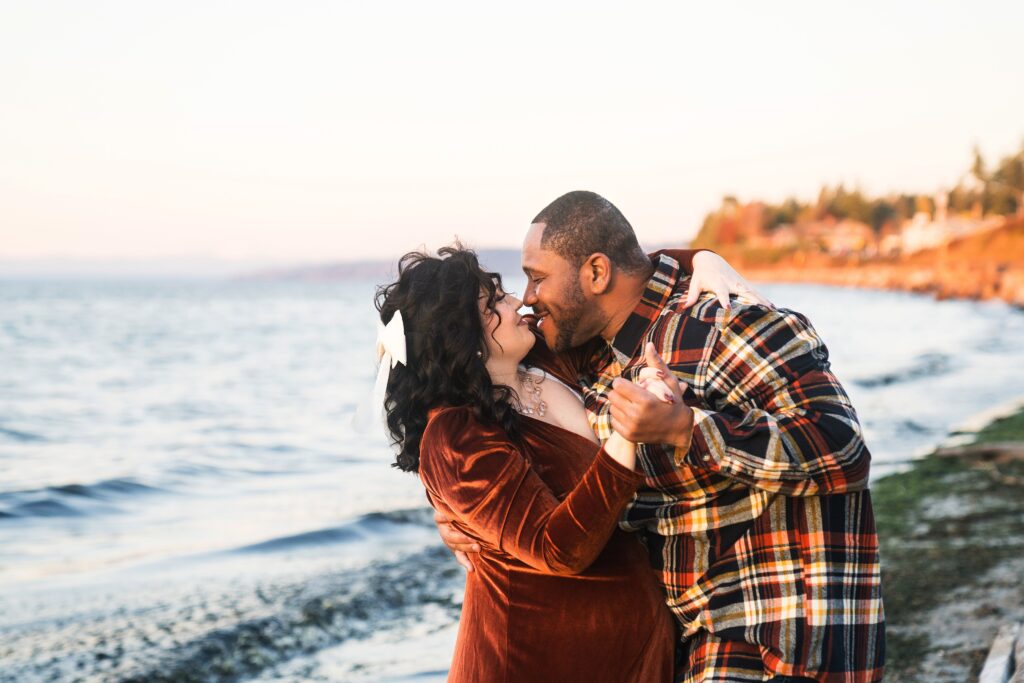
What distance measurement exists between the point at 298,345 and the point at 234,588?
3093 cm

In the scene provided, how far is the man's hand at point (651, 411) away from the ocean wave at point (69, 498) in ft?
33.6

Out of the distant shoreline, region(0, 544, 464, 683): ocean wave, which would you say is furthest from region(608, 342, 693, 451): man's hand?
the distant shoreline

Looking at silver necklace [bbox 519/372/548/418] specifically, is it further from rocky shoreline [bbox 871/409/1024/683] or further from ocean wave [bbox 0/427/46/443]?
ocean wave [bbox 0/427/46/443]

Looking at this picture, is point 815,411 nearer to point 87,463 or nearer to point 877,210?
point 87,463

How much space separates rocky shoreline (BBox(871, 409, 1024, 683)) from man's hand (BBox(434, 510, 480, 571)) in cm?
301

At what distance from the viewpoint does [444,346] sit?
2.98m

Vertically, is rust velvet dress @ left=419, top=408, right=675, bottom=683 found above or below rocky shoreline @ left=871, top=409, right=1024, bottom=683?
above

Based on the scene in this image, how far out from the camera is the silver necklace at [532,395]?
3061 mm

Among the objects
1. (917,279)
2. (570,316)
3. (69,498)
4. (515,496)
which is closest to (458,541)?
(515,496)

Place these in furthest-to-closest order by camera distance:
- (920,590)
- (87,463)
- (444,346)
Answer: (87,463), (920,590), (444,346)

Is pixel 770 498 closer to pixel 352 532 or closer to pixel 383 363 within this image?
pixel 383 363

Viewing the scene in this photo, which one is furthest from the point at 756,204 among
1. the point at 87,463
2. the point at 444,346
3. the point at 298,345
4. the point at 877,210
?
the point at 444,346

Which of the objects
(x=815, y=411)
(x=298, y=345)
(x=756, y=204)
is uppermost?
(x=756, y=204)

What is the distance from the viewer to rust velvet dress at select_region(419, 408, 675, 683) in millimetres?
2762
